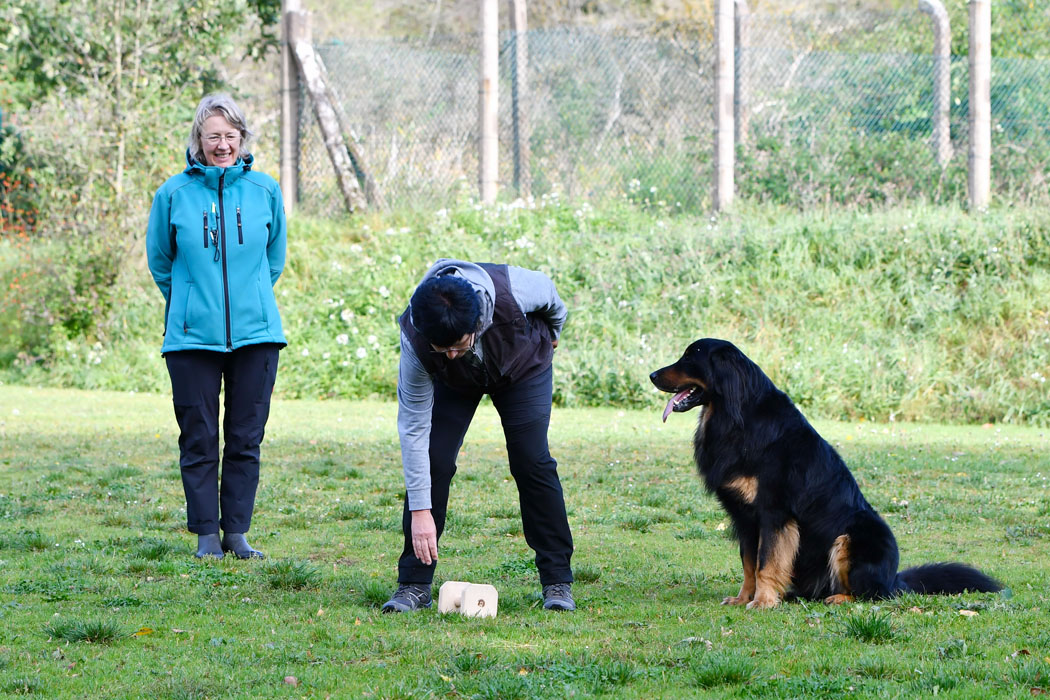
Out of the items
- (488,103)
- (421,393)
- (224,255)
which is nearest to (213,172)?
(224,255)

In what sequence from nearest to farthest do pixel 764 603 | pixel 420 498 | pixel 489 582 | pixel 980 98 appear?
1. pixel 420 498
2. pixel 764 603
3. pixel 489 582
4. pixel 980 98

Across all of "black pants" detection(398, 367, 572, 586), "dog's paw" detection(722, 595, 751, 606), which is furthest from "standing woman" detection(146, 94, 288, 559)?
"dog's paw" detection(722, 595, 751, 606)

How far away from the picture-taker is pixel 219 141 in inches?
223

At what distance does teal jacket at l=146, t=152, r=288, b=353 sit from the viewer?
560 cm

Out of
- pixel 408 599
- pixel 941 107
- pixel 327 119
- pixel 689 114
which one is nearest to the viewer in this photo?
pixel 408 599

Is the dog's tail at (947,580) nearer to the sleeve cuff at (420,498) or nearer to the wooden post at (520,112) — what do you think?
the sleeve cuff at (420,498)

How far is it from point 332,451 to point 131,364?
20.4ft

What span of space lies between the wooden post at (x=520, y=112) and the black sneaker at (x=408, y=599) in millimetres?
11225

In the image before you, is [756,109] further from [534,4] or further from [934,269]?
[534,4]

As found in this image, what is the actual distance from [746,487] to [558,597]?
940 millimetres

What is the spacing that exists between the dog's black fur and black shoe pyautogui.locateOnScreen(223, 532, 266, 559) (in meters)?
2.26

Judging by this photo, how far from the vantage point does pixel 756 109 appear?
49.9 ft

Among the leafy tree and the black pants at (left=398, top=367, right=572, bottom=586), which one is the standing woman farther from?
the leafy tree

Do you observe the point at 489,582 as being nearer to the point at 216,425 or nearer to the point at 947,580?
the point at 216,425
